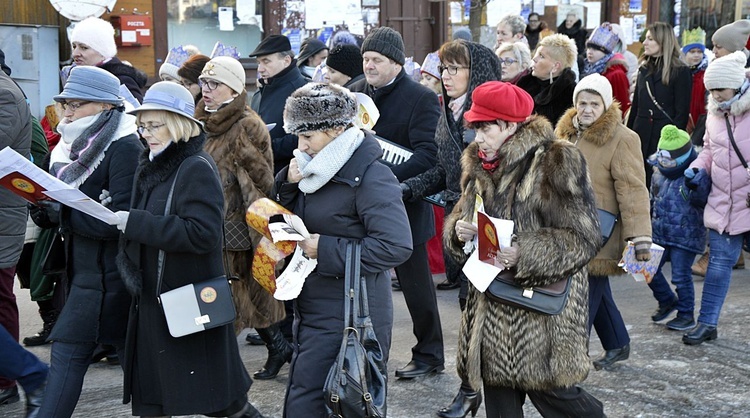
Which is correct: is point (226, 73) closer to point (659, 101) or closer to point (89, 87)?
point (89, 87)

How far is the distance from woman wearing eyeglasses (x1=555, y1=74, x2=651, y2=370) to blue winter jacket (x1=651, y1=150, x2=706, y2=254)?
53.7 inches

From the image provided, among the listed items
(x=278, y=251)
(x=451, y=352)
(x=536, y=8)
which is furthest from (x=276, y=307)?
(x=536, y=8)

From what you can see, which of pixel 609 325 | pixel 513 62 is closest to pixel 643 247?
pixel 609 325

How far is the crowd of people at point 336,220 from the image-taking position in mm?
4020

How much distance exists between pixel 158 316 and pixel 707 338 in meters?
4.10

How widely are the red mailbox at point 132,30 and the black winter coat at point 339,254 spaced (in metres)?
9.12

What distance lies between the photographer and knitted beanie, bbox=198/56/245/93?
587 centimetres

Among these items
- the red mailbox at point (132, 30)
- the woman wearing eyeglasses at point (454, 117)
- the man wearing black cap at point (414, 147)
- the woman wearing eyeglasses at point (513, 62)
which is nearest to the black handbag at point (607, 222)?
the woman wearing eyeglasses at point (454, 117)

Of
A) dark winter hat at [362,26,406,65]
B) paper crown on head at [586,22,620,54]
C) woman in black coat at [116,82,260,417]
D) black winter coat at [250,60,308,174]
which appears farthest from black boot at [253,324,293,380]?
paper crown on head at [586,22,620,54]

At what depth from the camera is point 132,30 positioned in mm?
12531

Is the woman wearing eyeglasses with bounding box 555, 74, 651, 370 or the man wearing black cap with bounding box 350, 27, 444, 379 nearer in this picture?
the woman wearing eyeglasses with bounding box 555, 74, 651, 370

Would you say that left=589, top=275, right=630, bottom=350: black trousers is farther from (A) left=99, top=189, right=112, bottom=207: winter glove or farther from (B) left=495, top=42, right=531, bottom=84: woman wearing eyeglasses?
(B) left=495, top=42, right=531, bottom=84: woman wearing eyeglasses

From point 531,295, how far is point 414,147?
1.94m

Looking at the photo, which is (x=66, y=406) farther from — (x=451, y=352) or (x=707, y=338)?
(x=707, y=338)
